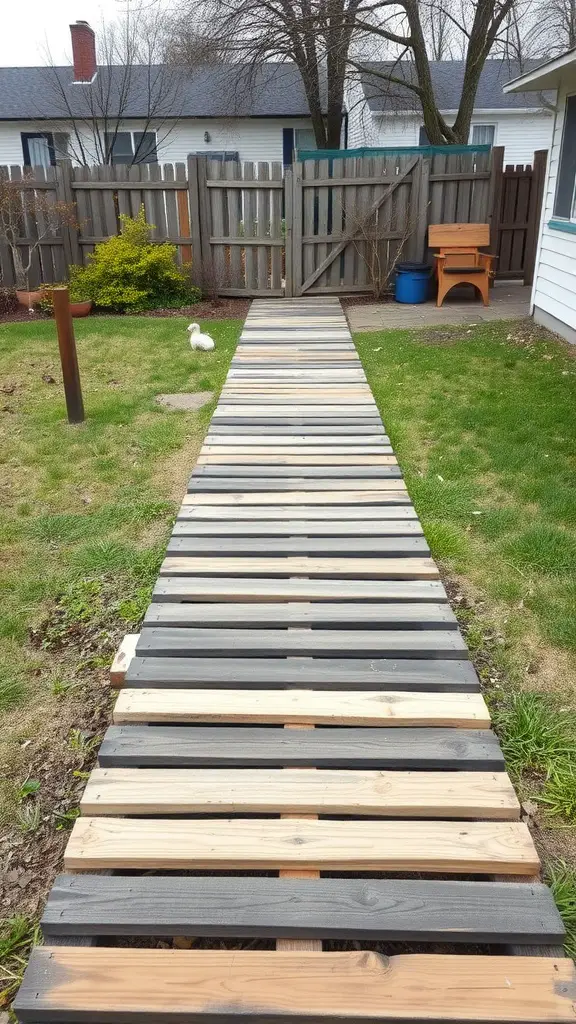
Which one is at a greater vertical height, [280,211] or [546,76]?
[546,76]

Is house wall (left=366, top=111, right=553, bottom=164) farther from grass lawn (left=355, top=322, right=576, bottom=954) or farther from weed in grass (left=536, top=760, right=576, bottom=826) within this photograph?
weed in grass (left=536, top=760, right=576, bottom=826)

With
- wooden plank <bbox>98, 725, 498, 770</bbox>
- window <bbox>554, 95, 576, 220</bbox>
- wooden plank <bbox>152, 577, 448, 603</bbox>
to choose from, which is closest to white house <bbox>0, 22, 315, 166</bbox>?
window <bbox>554, 95, 576, 220</bbox>

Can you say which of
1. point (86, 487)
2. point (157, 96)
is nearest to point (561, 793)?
point (86, 487)

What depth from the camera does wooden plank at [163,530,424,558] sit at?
324 cm

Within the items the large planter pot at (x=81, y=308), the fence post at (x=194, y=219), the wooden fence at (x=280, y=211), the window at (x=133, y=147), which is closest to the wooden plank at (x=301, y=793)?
the large planter pot at (x=81, y=308)

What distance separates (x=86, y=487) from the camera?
14.2 feet

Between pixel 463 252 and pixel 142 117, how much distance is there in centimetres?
1375

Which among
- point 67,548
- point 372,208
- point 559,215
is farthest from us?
point 372,208

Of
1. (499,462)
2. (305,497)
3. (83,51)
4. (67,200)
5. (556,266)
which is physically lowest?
(499,462)

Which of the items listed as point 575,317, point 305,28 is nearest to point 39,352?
point 575,317

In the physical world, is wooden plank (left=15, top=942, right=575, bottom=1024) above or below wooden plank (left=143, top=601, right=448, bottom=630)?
above

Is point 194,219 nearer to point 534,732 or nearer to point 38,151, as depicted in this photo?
point 534,732

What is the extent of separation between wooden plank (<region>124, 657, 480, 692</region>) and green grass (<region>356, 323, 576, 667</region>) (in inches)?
14.9

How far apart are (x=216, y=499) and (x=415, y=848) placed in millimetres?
2303
